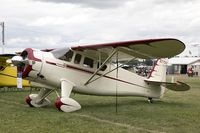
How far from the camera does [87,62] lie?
1273cm

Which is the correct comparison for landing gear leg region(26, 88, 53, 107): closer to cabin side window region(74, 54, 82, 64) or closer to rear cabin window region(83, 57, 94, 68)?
cabin side window region(74, 54, 82, 64)

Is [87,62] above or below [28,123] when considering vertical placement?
above

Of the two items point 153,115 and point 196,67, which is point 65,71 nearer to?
point 153,115

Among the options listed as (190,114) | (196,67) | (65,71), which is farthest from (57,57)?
(196,67)

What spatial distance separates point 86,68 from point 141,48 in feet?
7.81

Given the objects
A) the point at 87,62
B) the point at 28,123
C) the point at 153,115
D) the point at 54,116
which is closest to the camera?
the point at 28,123

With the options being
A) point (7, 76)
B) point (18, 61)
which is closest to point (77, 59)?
point (18, 61)

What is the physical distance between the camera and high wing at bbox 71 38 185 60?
1025 centimetres

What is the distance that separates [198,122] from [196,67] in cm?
6680

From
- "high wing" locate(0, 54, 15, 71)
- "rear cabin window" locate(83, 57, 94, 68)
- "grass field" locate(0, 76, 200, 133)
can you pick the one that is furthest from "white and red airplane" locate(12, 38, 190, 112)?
"high wing" locate(0, 54, 15, 71)

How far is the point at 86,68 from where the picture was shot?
12.6m

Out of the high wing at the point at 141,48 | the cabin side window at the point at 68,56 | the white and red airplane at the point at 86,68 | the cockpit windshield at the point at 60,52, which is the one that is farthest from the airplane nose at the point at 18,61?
the high wing at the point at 141,48

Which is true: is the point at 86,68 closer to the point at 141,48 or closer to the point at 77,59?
the point at 77,59

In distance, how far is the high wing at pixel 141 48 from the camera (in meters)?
10.2
